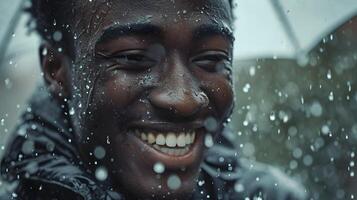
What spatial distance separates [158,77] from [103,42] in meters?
0.20

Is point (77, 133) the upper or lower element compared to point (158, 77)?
lower

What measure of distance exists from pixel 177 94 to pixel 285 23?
1718 millimetres

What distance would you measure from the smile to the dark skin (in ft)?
0.04

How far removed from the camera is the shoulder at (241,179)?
116 inches

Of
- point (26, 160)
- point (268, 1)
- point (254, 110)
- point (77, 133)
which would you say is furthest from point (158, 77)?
point (254, 110)

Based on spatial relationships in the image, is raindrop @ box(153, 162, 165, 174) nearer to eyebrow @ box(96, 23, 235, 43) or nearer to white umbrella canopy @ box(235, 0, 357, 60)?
eyebrow @ box(96, 23, 235, 43)

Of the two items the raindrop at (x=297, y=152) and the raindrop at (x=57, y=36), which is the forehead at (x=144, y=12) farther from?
the raindrop at (x=297, y=152)

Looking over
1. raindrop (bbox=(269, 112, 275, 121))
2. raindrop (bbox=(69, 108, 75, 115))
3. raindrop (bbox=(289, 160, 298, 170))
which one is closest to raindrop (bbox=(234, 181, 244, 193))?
raindrop (bbox=(69, 108, 75, 115))

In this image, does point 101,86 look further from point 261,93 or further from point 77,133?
point 261,93

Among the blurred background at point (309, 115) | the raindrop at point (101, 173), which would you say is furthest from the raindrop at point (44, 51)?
the blurred background at point (309, 115)

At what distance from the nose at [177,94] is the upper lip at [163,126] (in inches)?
1.8

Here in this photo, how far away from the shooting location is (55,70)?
8.64 ft

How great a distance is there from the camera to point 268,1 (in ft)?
12.1

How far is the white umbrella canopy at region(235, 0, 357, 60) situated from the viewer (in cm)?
355
